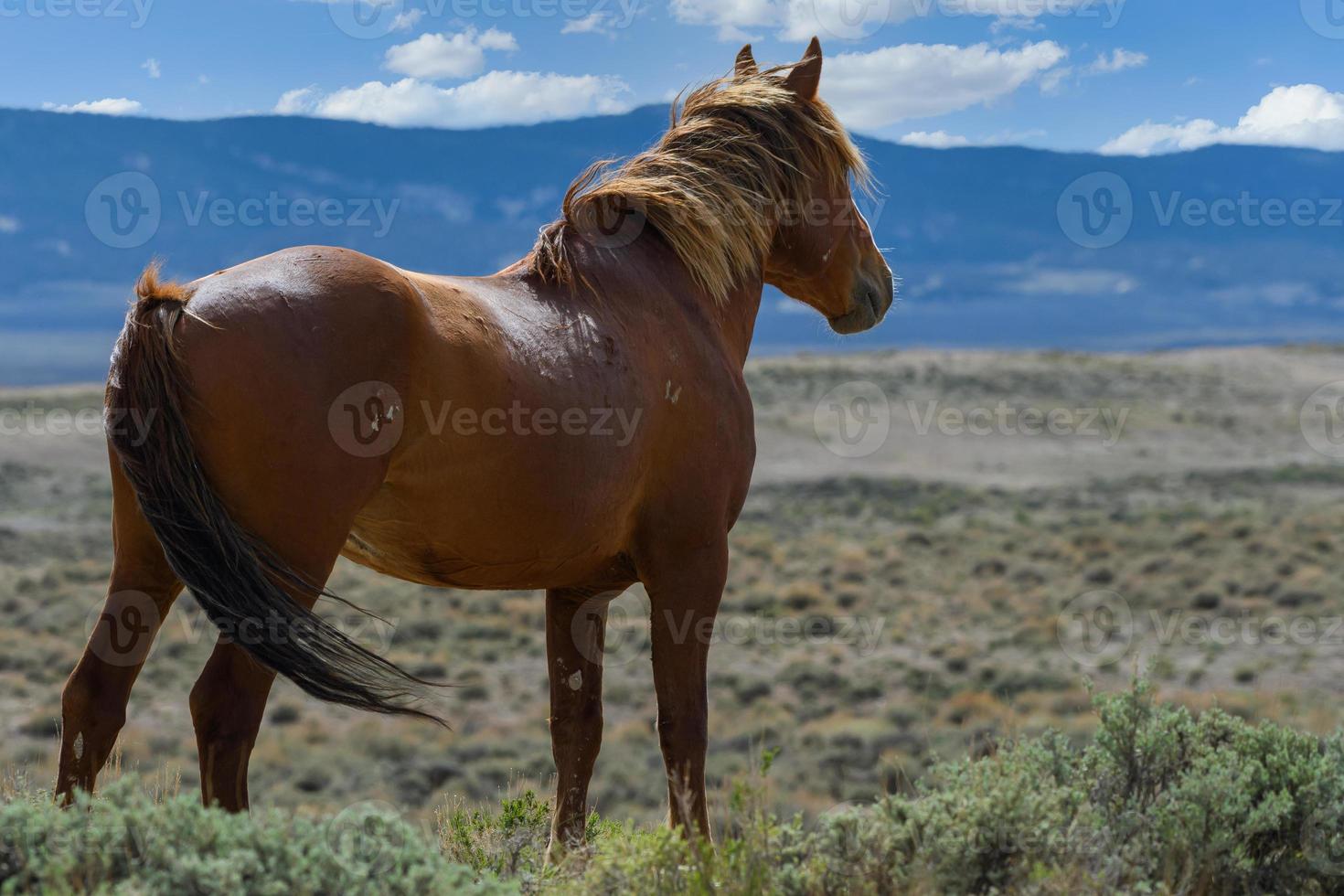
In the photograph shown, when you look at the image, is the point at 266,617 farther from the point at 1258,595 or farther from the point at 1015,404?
the point at 1015,404

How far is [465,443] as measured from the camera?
340 centimetres

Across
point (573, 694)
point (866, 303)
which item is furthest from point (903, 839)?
point (866, 303)

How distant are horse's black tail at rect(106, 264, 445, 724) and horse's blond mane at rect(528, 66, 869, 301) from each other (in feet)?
4.90

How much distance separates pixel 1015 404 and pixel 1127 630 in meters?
25.4

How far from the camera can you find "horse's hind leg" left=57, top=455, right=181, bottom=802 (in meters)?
3.28

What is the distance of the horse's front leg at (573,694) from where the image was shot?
14.5 feet

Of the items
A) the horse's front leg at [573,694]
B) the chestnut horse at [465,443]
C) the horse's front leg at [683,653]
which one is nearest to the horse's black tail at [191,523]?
the chestnut horse at [465,443]

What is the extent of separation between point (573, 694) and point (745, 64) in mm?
2624

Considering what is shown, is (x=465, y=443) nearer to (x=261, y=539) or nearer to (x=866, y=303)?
(x=261, y=539)

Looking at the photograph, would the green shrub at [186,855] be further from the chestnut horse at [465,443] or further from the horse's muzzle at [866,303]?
the horse's muzzle at [866,303]

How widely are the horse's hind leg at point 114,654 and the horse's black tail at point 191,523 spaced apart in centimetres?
23

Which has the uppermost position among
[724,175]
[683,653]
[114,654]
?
[724,175]

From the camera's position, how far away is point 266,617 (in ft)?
10.1

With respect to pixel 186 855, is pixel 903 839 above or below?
below
